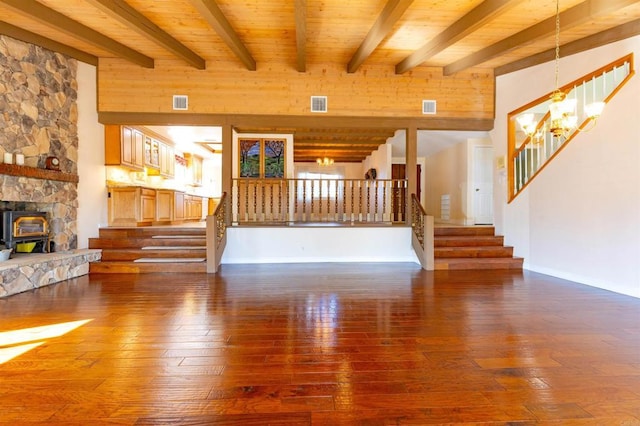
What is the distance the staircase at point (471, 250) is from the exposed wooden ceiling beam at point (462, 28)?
11.0 ft

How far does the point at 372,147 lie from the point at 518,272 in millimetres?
5864

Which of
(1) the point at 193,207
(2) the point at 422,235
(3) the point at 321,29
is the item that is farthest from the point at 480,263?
(1) the point at 193,207

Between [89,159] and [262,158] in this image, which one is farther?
[262,158]

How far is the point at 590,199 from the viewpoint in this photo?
15.0 feet

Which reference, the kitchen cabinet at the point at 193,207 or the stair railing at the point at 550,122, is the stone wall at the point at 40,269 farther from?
the stair railing at the point at 550,122

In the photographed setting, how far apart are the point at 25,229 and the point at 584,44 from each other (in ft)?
28.5

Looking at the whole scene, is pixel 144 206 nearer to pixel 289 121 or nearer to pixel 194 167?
pixel 289 121

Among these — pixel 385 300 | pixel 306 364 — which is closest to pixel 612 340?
pixel 385 300

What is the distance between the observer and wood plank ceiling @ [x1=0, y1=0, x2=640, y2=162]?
407cm

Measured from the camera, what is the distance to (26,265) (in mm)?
4195

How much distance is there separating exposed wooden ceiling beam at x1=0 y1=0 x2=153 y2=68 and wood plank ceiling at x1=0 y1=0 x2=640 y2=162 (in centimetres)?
1

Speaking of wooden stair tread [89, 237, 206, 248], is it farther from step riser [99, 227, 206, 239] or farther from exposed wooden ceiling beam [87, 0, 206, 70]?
exposed wooden ceiling beam [87, 0, 206, 70]

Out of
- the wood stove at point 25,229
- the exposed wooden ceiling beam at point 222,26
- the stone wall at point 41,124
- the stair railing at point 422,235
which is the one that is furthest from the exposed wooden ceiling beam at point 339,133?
the wood stove at point 25,229

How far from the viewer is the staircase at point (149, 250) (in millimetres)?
5418
